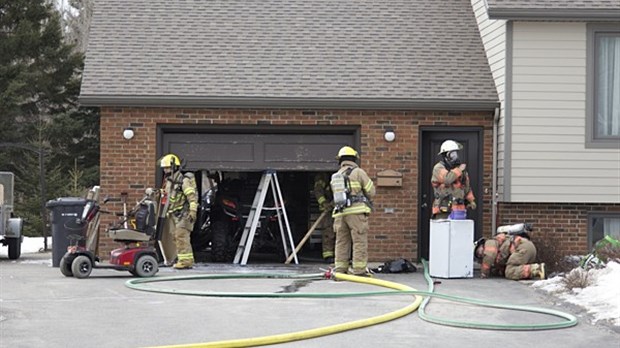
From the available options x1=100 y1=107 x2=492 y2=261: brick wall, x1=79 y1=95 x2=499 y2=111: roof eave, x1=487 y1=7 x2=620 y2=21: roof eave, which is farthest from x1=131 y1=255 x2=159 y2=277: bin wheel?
x1=487 y1=7 x2=620 y2=21: roof eave

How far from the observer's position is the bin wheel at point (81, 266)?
45.5ft

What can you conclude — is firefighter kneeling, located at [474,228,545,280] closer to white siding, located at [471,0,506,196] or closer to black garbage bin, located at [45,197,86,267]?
white siding, located at [471,0,506,196]

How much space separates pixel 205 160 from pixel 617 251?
6.95 metres

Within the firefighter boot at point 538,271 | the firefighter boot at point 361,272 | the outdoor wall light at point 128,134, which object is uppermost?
the outdoor wall light at point 128,134

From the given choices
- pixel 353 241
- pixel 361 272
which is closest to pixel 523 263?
pixel 361 272

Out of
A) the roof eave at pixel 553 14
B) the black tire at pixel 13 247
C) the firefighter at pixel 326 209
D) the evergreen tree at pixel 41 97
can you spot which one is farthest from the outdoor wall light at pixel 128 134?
the evergreen tree at pixel 41 97

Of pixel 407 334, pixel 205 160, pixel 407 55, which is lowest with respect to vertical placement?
pixel 407 334

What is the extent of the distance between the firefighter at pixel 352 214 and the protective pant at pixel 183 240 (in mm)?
2494

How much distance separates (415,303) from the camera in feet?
35.7

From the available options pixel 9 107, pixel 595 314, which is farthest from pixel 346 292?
pixel 9 107

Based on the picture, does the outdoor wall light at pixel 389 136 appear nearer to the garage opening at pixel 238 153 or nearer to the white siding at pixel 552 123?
the garage opening at pixel 238 153

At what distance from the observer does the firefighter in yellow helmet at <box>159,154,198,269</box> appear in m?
15.3

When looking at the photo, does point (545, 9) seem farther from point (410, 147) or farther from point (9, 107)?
point (9, 107)

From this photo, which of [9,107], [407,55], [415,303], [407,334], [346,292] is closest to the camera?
A: [407,334]
